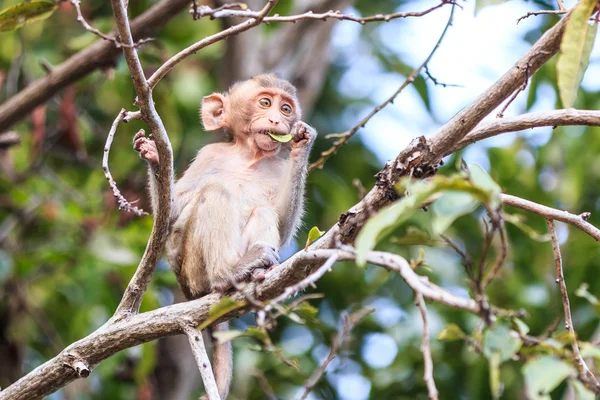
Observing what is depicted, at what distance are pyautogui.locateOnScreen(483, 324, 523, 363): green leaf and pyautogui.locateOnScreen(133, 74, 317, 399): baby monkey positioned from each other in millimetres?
2063

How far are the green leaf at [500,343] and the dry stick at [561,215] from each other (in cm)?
117

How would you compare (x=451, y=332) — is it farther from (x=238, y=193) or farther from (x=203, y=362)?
(x=238, y=193)

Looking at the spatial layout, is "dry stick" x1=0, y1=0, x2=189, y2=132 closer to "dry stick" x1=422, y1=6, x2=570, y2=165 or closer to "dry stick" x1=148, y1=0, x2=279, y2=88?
"dry stick" x1=148, y1=0, x2=279, y2=88

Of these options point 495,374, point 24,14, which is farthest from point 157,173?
point 495,374

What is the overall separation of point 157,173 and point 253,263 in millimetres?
1195

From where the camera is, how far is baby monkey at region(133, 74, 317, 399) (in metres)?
4.97

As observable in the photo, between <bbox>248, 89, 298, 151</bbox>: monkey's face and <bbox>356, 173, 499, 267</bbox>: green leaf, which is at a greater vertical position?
<bbox>248, 89, 298, 151</bbox>: monkey's face

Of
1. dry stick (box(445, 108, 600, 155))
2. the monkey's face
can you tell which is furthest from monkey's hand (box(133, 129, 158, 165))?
dry stick (box(445, 108, 600, 155))

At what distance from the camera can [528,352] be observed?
2.54 meters

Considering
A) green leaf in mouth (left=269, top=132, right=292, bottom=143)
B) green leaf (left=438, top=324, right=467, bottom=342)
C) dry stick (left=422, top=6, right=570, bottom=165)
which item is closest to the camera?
green leaf (left=438, top=324, right=467, bottom=342)

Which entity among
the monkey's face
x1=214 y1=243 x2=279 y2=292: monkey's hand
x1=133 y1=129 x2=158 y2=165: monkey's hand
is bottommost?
x1=214 y1=243 x2=279 y2=292: monkey's hand

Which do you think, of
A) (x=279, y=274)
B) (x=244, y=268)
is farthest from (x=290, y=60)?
(x=279, y=274)

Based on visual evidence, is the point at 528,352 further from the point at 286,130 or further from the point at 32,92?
the point at 32,92

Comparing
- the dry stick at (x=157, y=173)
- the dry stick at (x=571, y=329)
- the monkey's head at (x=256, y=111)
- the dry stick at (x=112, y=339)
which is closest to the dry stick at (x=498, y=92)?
the dry stick at (x=571, y=329)
